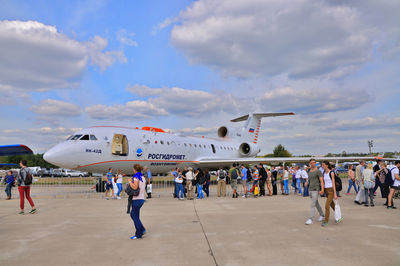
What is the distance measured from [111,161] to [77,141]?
2289 mm

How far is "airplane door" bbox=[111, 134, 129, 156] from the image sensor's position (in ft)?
57.6

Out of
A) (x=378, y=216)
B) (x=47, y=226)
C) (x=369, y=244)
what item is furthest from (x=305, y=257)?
(x=47, y=226)

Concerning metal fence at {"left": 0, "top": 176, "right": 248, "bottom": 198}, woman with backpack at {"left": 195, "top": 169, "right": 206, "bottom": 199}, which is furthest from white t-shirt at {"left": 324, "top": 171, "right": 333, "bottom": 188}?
metal fence at {"left": 0, "top": 176, "right": 248, "bottom": 198}

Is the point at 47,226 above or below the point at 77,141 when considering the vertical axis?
below

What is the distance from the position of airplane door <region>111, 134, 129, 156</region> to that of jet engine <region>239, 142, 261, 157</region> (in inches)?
684

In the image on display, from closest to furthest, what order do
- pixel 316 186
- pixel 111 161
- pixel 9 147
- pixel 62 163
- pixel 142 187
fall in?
pixel 142 187 → pixel 316 186 → pixel 62 163 → pixel 111 161 → pixel 9 147

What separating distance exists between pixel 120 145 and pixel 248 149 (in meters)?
18.3

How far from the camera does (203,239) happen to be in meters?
Result: 6.18

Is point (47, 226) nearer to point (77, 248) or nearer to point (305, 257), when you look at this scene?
point (77, 248)

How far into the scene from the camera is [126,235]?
21.9ft

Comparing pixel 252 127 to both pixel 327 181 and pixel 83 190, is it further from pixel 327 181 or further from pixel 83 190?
pixel 327 181

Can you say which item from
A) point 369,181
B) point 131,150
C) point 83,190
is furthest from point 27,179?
point 369,181

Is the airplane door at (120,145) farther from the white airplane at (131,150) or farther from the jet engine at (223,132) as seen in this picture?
the jet engine at (223,132)

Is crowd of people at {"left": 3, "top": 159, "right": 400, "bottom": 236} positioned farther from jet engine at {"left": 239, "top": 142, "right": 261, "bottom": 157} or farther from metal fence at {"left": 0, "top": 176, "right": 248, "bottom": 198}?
jet engine at {"left": 239, "top": 142, "right": 261, "bottom": 157}
